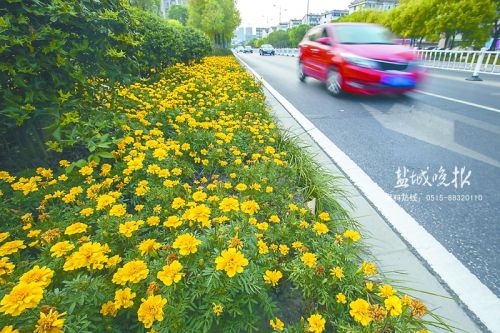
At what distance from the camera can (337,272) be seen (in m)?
1.35

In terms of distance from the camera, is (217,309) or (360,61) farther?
(360,61)

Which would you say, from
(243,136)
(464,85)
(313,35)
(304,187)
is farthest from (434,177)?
(464,85)

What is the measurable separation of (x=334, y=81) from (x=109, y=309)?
680cm

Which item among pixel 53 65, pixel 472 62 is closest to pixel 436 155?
pixel 53 65

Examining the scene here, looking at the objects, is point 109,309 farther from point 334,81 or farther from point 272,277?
point 334,81

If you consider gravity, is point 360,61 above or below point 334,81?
above

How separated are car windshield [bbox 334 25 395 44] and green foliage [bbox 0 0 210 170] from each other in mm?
5313

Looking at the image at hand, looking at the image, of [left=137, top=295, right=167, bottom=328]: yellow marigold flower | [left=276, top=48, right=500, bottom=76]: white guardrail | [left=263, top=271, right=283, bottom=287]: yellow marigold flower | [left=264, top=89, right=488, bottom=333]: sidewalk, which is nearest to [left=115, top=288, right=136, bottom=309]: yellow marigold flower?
[left=137, top=295, right=167, bottom=328]: yellow marigold flower

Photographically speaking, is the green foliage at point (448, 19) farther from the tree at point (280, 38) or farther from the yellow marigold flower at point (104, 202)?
the tree at point (280, 38)

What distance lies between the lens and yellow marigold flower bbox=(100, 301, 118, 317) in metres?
1.12

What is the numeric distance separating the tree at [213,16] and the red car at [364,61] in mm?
24056

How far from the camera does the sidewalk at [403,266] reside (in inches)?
55.5

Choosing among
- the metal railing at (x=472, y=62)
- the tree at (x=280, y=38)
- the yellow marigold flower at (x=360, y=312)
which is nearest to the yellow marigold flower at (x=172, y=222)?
the yellow marigold flower at (x=360, y=312)

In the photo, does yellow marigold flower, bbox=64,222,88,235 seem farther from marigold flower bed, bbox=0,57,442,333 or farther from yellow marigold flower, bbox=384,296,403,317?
yellow marigold flower, bbox=384,296,403,317
